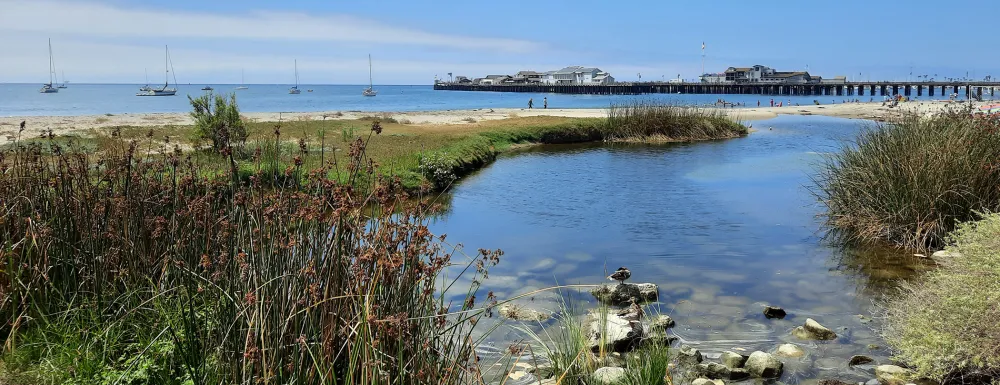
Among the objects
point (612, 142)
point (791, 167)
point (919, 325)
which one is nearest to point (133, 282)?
point (919, 325)

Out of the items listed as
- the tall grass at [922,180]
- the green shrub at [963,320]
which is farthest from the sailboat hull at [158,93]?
the green shrub at [963,320]

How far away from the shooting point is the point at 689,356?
23.9 feet

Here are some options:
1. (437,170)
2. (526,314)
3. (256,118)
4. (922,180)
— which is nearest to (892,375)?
(526,314)

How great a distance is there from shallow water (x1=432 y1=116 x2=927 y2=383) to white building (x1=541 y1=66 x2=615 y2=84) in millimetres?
147927

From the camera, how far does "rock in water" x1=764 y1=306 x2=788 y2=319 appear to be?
8.97 m

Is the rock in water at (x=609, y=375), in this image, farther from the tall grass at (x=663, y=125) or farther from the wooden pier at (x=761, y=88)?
the wooden pier at (x=761, y=88)

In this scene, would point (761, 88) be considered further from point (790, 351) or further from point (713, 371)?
point (713, 371)

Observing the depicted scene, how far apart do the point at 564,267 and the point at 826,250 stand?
4.69 meters

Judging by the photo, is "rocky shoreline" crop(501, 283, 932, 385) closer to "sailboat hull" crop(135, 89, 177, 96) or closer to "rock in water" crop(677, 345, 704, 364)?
"rock in water" crop(677, 345, 704, 364)

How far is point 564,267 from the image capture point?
1145cm

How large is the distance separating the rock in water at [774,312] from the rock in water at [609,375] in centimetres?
358

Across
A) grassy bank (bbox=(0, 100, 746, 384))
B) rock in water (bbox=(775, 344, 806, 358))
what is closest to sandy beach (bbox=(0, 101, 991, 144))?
rock in water (bbox=(775, 344, 806, 358))

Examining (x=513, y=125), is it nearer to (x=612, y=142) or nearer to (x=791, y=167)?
(x=612, y=142)

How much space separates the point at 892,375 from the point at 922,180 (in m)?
5.76
